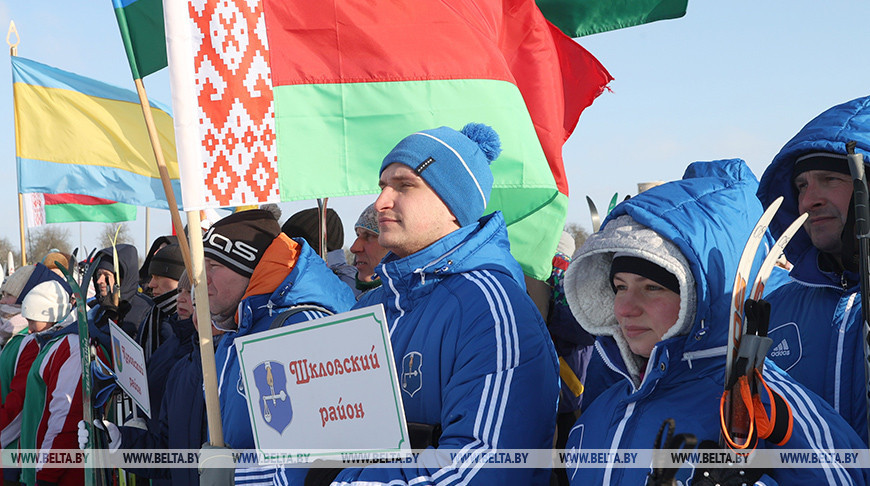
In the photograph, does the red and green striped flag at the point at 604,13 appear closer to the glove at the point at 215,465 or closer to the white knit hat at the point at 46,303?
the glove at the point at 215,465

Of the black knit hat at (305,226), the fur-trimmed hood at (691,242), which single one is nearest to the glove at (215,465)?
the fur-trimmed hood at (691,242)

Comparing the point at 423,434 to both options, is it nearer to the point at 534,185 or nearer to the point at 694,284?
the point at 694,284

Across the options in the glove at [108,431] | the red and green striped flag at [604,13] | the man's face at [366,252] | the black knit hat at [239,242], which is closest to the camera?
the black knit hat at [239,242]

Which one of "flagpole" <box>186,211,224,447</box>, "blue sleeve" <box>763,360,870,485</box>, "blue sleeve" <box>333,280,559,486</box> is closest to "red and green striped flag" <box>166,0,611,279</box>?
"flagpole" <box>186,211,224,447</box>

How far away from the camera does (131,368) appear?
13.2ft

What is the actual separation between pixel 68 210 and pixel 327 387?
9.47m

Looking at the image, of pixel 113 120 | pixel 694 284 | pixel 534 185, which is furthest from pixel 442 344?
pixel 113 120

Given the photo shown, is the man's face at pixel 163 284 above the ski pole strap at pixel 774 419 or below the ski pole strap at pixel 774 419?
above

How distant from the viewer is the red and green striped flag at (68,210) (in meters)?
10.7

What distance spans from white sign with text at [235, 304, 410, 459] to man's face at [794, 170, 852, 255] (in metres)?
1.45

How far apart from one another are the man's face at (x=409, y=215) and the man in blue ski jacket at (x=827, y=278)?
3.87ft

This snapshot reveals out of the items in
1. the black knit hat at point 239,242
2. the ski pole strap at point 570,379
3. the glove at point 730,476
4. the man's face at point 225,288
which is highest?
the black knit hat at point 239,242

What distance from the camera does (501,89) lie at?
3617mm

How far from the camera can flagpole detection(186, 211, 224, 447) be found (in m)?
2.85
